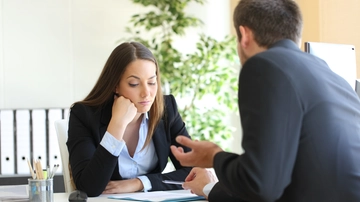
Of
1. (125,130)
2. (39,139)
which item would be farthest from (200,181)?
(39,139)

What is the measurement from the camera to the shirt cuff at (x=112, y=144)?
2.18 metres

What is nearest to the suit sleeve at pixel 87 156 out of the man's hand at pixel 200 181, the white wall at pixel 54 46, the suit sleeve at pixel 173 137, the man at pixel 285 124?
the suit sleeve at pixel 173 137

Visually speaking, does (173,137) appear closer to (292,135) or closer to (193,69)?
(292,135)

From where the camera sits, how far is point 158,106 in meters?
2.50

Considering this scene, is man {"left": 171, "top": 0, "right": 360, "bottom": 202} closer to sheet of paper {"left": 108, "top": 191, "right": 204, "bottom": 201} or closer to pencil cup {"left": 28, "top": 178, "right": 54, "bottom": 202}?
sheet of paper {"left": 108, "top": 191, "right": 204, "bottom": 201}

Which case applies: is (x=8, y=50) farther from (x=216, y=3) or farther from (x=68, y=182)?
(x=68, y=182)

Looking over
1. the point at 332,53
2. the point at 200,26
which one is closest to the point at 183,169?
the point at 332,53

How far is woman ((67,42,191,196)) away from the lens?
2201 millimetres

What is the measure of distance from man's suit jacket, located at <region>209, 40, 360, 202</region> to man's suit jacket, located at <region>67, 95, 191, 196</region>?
34.2 inches

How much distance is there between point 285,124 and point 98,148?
3.52 feet

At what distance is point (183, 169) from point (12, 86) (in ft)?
7.46

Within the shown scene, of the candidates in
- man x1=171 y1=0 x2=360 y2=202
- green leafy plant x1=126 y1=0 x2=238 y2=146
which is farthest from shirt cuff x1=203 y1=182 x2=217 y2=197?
green leafy plant x1=126 y1=0 x2=238 y2=146

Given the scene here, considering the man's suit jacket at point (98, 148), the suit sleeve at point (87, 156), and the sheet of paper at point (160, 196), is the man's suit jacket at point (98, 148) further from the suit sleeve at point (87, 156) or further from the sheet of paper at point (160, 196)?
the sheet of paper at point (160, 196)

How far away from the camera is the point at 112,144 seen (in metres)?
2.19
